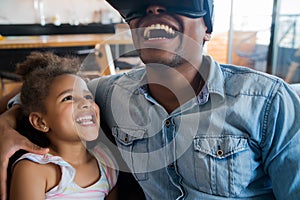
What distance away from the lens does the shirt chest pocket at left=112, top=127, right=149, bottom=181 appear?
0.98 m

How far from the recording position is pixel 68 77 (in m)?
1.00

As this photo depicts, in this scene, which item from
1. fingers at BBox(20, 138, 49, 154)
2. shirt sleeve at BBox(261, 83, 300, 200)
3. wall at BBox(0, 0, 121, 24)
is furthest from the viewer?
wall at BBox(0, 0, 121, 24)

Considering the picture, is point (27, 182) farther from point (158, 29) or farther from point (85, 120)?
point (158, 29)

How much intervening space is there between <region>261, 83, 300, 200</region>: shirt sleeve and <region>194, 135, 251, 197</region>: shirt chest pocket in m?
0.06

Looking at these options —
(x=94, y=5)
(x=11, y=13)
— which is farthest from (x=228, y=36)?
(x=11, y=13)

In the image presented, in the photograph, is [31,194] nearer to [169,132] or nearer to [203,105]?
[169,132]

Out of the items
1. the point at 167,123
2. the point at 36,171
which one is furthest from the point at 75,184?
the point at 167,123

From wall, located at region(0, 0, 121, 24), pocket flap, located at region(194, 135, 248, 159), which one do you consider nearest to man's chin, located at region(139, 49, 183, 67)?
pocket flap, located at region(194, 135, 248, 159)

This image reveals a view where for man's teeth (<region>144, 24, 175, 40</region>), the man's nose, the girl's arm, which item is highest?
the man's nose

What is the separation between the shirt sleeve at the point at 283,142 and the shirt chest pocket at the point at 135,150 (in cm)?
34

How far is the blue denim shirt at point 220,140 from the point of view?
81cm

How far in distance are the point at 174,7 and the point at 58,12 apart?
5.13 m

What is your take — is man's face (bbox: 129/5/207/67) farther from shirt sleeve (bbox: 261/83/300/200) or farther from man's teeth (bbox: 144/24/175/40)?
shirt sleeve (bbox: 261/83/300/200)

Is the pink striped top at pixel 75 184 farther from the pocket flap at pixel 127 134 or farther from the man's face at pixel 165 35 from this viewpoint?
the man's face at pixel 165 35
